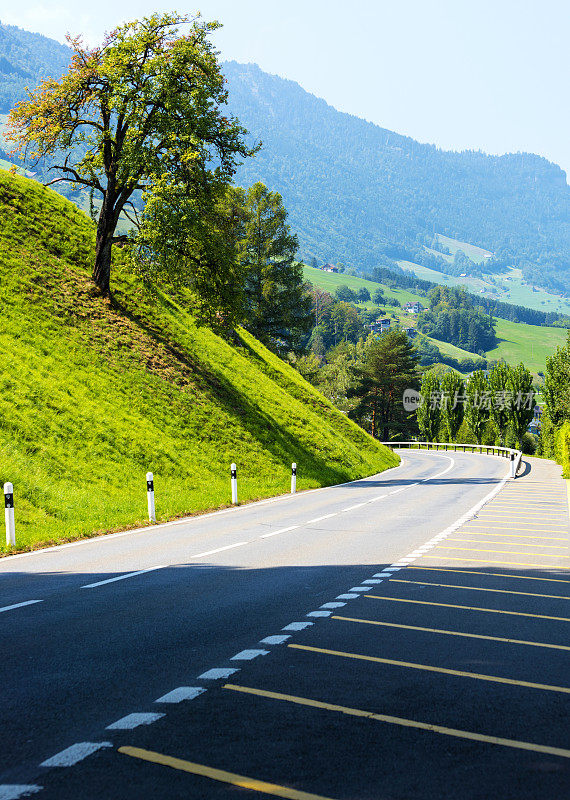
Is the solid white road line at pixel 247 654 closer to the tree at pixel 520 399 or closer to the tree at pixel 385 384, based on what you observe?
the tree at pixel 520 399

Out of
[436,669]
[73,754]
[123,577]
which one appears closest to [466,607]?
[436,669]

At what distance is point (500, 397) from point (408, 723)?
80891 mm

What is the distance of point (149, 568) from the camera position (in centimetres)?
1087

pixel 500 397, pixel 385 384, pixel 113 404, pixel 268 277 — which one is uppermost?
pixel 268 277

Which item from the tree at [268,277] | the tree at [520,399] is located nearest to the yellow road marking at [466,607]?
the tree at [268,277]

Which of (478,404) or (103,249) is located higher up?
(103,249)

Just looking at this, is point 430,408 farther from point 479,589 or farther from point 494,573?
point 479,589

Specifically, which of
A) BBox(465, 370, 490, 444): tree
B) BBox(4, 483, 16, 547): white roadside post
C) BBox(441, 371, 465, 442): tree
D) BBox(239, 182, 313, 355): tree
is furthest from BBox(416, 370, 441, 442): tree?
BBox(4, 483, 16, 547): white roadside post

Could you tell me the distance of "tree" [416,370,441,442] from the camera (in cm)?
9394

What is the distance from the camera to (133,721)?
468cm

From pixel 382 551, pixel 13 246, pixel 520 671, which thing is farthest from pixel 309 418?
pixel 520 671

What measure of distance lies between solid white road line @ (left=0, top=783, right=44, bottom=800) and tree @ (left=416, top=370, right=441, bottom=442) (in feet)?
301

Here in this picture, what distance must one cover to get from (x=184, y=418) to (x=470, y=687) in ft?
73.0

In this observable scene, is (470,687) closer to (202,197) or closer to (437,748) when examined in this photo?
(437,748)
